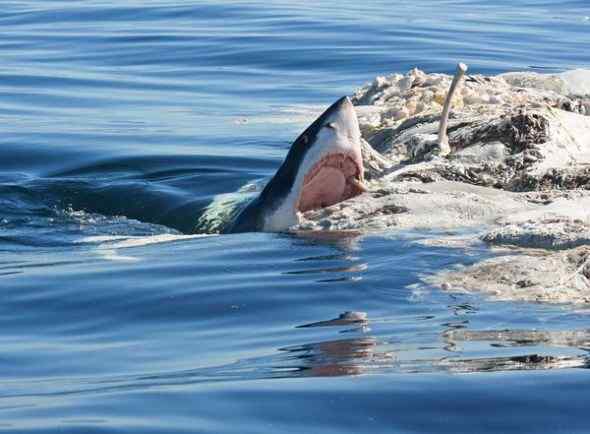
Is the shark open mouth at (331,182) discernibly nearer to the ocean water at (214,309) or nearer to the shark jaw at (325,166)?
the shark jaw at (325,166)

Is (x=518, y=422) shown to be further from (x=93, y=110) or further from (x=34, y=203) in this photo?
(x=93, y=110)

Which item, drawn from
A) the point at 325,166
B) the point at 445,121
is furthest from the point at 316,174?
the point at 445,121

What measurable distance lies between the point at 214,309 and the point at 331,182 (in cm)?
210

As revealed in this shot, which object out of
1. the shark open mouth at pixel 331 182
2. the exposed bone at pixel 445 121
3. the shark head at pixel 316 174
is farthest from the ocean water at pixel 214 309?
the exposed bone at pixel 445 121

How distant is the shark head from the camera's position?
7.73 meters

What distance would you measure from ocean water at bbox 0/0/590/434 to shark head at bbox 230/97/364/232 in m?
0.25

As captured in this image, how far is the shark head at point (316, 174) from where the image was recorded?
7.73 metres

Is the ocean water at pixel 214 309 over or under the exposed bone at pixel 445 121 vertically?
under

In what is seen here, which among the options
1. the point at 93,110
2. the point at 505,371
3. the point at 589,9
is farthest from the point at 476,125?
the point at 589,9

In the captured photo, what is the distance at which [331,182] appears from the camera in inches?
311

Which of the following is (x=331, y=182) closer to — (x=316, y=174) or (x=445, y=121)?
(x=316, y=174)

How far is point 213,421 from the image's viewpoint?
4.25 m

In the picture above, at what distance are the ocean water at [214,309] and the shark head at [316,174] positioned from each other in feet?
0.83

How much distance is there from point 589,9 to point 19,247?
16349mm
